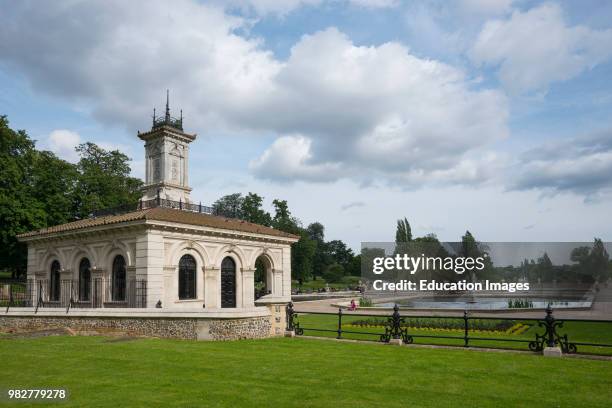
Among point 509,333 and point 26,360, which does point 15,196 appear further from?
point 509,333

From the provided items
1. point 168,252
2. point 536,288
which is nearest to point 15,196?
point 168,252

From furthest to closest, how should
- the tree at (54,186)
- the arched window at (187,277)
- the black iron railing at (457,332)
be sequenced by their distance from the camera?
the tree at (54,186) → the arched window at (187,277) → the black iron railing at (457,332)

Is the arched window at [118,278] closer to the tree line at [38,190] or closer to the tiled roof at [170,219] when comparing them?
the tiled roof at [170,219]

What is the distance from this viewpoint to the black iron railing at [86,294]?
77.8ft

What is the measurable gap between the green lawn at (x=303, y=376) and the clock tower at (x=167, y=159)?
2103cm

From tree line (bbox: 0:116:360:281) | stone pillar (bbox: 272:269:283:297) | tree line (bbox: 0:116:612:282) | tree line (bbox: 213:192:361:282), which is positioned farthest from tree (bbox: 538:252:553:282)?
stone pillar (bbox: 272:269:283:297)

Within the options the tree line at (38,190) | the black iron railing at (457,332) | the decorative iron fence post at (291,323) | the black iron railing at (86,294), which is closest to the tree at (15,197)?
the tree line at (38,190)

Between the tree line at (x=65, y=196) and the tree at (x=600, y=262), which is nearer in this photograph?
the tree line at (x=65, y=196)

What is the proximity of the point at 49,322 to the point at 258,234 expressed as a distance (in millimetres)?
12143

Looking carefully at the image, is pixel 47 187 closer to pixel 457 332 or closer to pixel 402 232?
pixel 457 332

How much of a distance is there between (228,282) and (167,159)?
11170 mm

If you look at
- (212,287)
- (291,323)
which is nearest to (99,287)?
(212,287)

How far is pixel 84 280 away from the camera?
1080 inches

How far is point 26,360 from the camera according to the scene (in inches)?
480
